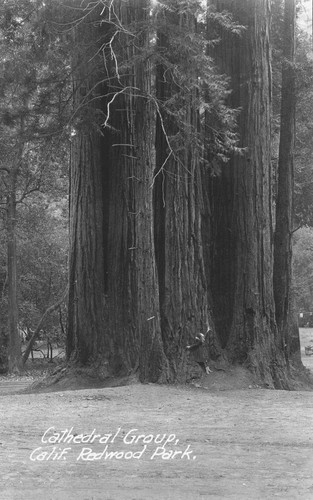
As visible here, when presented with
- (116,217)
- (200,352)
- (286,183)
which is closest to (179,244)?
(116,217)

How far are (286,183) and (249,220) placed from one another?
3.70m

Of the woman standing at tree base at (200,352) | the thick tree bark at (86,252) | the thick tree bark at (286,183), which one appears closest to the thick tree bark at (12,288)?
the thick tree bark at (286,183)

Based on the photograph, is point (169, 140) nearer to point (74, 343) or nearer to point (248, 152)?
point (248, 152)

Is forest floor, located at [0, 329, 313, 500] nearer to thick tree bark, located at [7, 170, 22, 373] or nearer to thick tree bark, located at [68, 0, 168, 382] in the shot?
thick tree bark, located at [68, 0, 168, 382]

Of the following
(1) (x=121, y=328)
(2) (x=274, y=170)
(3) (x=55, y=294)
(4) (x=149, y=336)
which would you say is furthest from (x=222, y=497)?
(3) (x=55, y=294)

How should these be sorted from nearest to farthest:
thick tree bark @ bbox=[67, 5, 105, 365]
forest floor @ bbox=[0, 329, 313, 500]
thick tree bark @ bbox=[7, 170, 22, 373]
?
forest floor @ bbox=[0, 329, 313, 500]
thick tree bark @ bbox=[67, 5, 105, 365]
thick tree bark @ bbox=[7, 170, 22, 373]

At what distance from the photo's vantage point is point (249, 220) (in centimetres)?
1328

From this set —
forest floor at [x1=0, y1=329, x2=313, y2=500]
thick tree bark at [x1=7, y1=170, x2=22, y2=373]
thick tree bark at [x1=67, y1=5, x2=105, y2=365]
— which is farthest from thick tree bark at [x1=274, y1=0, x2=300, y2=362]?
thick tree bark at [x1=7, y1=170, x2=22, y2=373]

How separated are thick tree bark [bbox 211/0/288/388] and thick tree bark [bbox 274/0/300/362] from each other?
7.50 ft

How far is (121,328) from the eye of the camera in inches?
498

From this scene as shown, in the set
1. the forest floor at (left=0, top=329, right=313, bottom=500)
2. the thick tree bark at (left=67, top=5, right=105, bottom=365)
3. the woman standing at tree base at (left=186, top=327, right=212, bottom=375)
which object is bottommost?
the forest floor at (left=0, top=329, right=313, bottom=500)

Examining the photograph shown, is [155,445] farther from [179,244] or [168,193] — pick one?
[168,193]

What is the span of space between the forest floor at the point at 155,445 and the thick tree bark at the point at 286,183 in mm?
4741

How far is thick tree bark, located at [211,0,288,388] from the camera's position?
13.0 m
